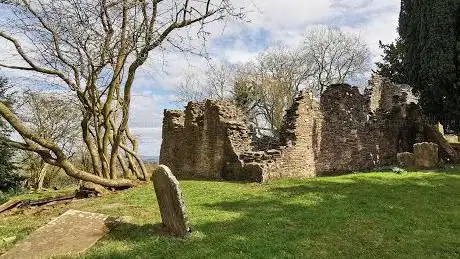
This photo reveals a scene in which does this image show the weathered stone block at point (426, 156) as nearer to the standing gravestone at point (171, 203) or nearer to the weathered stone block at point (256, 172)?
the weathered stone block at point (256, 172)

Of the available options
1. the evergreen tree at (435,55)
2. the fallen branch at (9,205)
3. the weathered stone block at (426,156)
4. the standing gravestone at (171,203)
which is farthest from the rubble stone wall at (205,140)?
the evergreen tree at (435,55)

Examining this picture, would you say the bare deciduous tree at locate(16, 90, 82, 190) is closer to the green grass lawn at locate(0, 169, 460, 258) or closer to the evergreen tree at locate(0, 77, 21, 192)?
the evergreen tree at locate(0, 77, 21, 192)

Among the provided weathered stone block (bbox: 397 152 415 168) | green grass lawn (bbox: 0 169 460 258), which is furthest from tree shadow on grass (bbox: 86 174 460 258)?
weathered stone block (bbox: 397 152 415 168)

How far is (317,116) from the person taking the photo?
21.7 metres

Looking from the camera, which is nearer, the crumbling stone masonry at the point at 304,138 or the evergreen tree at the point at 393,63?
the crumbling stone masonry at the point at 304,138

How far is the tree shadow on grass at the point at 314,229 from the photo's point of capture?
329 inches

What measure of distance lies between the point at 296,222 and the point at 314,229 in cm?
60

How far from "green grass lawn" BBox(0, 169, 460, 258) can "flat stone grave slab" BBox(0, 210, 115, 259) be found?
0.30 meters

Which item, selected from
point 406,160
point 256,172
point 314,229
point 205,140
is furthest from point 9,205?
point 406,160

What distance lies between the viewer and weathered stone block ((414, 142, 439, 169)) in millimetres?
19109

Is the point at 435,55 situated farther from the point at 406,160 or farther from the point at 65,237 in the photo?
the point at 65,237

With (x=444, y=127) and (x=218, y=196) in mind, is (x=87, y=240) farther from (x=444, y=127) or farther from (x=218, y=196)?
(x=444, y=127)

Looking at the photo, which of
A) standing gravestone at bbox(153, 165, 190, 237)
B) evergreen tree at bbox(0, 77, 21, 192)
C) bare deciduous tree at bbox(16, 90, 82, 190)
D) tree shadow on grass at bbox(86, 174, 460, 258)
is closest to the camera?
tree shadow on grass at bbox(86, 174, 460, 258)

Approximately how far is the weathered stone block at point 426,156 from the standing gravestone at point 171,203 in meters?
13.1
